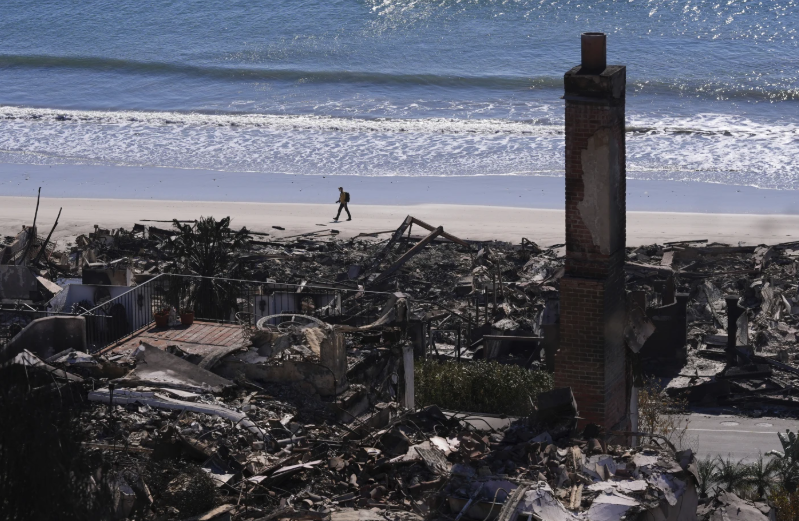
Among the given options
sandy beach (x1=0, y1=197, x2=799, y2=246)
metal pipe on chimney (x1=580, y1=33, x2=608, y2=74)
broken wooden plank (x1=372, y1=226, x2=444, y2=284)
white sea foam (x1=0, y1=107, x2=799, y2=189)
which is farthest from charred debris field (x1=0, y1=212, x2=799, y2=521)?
white sea foam (x1=0, y1=107, x2=799, y2=189)

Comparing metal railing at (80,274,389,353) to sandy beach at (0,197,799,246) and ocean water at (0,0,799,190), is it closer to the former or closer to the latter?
sandy beach at (0,197,799,246)

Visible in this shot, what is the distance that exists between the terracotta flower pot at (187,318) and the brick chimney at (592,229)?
5.37m

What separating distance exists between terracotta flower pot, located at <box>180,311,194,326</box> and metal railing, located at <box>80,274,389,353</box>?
52cm

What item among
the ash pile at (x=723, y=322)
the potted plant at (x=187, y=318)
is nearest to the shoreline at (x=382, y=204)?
the ash pile at (x=723, y=322)

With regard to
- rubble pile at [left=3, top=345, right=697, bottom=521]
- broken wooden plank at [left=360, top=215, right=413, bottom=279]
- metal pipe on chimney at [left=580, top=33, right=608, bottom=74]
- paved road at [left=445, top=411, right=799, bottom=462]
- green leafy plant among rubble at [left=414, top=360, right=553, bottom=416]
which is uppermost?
metal pipe on chimney at [left=580, top=33, right=608, bottom=74]

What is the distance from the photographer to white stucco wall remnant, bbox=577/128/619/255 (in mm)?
13062

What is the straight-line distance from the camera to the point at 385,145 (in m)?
42.7

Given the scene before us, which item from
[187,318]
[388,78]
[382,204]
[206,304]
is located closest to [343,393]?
[187,318]

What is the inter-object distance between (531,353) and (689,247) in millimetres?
7447

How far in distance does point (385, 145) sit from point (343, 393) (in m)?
30.0

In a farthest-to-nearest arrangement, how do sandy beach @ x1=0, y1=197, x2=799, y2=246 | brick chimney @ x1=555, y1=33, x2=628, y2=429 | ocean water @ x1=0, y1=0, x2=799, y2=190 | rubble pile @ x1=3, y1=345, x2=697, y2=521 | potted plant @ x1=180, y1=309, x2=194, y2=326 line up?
ocean water @ x1=0, y1=0, x2=799, y2=190
sandy beach @ x1=0, y1=197, x2=799, y2=246
potted plant @ x1=180, y1=309, x2=194, y2=326
brick chimney @ x1=555, y1=33, x2=628, y2=429
rubble pile @ x1=3, y1=345, x2=697, y2=521

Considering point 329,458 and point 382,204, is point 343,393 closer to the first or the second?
point 329,458

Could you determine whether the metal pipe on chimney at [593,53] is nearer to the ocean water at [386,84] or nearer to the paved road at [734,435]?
the paved road at [734,435]

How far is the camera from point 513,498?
381 inches
